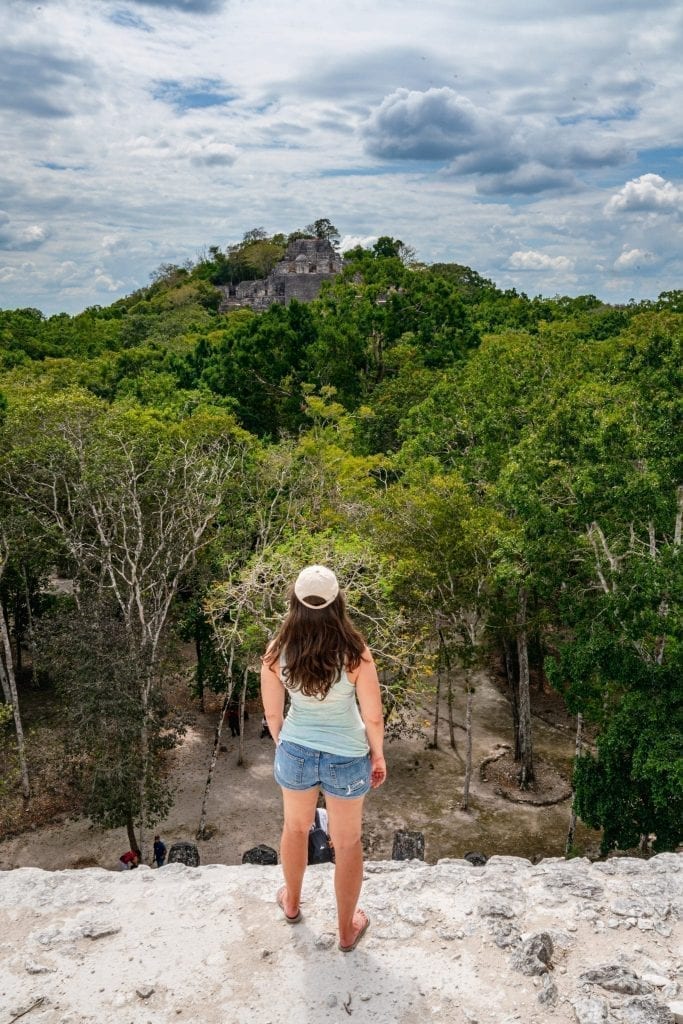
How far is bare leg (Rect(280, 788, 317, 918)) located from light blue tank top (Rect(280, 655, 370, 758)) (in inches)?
12.4

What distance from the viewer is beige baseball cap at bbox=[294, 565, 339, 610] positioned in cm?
343

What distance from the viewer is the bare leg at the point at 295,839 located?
383 cm

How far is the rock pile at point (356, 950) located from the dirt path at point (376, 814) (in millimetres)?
7747

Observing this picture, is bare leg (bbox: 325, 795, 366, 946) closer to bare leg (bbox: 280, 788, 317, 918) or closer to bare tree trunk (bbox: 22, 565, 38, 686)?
bare leg (bbox: 280, 788, 317, 918)

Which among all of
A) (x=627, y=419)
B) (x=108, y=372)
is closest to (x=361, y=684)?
(x=627, y=419)

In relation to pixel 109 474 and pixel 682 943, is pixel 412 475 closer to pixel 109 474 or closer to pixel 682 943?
pixel 109 474

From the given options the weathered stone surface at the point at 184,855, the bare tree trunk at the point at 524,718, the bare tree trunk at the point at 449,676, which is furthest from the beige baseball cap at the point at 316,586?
the bare tree trunk at the point at 524,718

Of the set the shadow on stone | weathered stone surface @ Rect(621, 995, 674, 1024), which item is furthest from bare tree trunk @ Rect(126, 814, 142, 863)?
weathered stone surface @ Rect(621, 995, 674, 1024)

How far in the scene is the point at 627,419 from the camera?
11.5 m

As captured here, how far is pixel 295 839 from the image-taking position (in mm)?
4008

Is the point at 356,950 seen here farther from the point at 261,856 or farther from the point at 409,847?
the point at 261,856

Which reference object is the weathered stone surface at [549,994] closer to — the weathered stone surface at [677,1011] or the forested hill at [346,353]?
the weathered stone surface at [677,1011]

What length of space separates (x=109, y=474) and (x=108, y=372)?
22731 mm

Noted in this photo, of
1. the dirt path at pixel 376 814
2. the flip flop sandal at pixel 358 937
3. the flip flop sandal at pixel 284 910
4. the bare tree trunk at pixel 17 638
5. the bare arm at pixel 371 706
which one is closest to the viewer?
the bare arm at pixel 371 706
